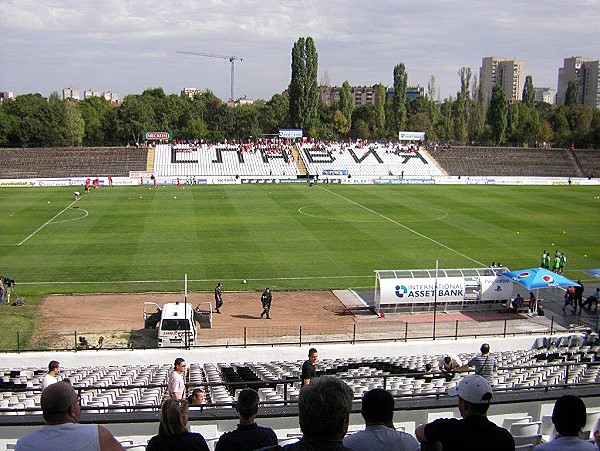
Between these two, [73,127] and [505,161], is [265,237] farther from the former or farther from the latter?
[73,127]

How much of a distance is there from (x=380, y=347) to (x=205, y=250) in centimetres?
2154

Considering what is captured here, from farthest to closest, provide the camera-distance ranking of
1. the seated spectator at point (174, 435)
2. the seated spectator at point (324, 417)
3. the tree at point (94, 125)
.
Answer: the tree at point (94, 125) < the seated spectator at point (174, 435) < the seated spectator at point (324, 417)

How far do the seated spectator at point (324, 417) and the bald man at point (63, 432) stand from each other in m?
1.60

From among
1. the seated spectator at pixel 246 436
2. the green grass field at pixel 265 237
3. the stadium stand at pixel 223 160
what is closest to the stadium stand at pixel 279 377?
the seated spectator at pixel 246 436

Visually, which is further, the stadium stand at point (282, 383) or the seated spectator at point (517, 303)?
the seated spectator at point (517, 303)

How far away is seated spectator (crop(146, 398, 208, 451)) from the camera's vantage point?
19.1 feet

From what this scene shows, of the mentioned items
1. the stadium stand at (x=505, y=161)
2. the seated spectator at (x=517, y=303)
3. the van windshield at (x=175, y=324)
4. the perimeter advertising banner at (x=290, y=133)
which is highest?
the perimeter advertising banner at (x=290, y=133)

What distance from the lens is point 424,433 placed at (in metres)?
5.97

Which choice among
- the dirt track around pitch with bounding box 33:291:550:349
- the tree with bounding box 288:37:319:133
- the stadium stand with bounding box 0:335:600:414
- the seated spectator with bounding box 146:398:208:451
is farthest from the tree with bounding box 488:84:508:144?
the seated spectator with bounding box 146:398:208:451

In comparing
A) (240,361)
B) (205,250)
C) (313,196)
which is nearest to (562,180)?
(313,196)

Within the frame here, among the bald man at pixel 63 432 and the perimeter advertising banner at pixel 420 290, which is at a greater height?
the bald man at pixel 63 432

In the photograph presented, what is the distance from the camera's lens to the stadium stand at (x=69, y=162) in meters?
86.9

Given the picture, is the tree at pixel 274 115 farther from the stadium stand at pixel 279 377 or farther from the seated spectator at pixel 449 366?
the seated spectator at pixel 449 366

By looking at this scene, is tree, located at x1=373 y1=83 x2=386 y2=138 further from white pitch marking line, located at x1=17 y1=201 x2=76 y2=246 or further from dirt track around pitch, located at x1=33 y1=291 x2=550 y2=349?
dirt track around pitch, located at x1=33 y1=291 x2=550 y2=349
